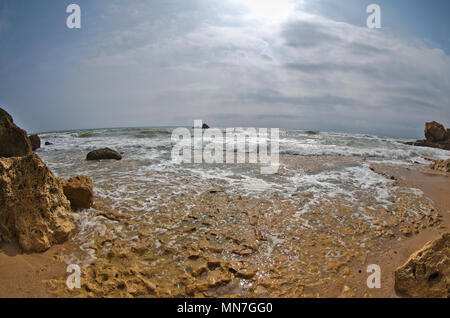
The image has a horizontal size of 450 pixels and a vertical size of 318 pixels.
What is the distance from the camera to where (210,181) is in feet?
18.7

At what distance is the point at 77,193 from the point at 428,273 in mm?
4647

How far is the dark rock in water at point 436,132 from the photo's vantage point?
21.8 m

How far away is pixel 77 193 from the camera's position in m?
3.57

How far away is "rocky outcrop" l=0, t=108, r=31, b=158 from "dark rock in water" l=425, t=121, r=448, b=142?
99.8 feet

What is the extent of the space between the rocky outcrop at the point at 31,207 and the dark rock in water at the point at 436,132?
30.0 meters

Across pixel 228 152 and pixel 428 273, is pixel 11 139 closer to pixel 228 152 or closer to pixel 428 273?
pixel 428 273

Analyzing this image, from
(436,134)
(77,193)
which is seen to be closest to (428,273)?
(77,193)

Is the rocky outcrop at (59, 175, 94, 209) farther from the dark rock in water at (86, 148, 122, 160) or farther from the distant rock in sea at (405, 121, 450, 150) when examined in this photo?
the distant rock in sea at (405, 121, 450, 150)

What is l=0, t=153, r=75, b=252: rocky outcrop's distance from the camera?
255 centimetres

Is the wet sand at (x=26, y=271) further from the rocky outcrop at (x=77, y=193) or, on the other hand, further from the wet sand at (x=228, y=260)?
the rocky outcrop at (x=77, y=193)

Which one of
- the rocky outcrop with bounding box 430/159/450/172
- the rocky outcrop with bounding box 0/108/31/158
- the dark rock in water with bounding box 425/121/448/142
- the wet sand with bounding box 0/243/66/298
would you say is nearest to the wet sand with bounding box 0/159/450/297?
the wet sand with bounding box 0/243/66/298

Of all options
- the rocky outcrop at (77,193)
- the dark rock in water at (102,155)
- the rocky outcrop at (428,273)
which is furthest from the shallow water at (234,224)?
the dark rock in water at (102,155)
